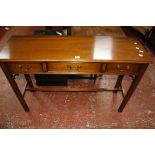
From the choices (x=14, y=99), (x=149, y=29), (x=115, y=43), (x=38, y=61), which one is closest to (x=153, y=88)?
(x=115, y=43)

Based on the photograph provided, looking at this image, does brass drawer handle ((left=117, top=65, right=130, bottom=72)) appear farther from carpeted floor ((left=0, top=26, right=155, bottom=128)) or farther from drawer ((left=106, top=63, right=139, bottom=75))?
carpeted floor ((left=0, top=26, right=155, bottom=128))

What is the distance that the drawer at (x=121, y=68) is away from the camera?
1311mm

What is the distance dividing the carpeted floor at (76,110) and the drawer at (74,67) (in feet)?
2.39

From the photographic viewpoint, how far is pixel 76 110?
1.88 m

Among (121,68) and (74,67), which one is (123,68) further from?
(74,67)

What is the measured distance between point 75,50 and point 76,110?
87cm

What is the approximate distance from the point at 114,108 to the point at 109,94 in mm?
245

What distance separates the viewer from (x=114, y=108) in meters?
1.92

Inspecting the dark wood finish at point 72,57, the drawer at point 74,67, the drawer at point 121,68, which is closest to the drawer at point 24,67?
the dark wood finish at point 72,57

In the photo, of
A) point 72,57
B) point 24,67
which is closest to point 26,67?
point 24,67

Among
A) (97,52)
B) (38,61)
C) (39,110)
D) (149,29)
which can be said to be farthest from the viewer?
(149,29)

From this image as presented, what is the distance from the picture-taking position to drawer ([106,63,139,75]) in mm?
1311

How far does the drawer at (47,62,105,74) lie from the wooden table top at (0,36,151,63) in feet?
0.21

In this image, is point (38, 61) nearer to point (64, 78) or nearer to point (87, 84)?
point (64, 78)
